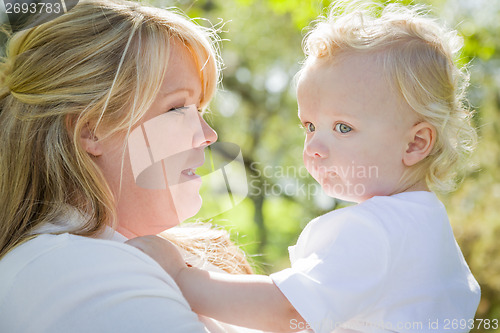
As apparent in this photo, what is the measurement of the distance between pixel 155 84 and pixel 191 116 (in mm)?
160

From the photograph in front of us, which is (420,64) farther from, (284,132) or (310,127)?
(284,132)

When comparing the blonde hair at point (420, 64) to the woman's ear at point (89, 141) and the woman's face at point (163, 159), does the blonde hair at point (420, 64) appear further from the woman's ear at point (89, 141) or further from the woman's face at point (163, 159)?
the woman's ear at point (89, 141)

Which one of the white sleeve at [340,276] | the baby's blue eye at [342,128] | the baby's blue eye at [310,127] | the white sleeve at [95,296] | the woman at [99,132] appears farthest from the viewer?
the baby's blue eye at [310,127]

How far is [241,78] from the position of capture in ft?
44.3

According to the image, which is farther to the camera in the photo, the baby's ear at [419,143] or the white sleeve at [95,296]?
the baby's ear at [419,143]

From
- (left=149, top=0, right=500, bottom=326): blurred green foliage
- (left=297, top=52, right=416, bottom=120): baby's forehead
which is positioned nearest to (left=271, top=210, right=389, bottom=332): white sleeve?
(left=297, top=52, right=416, bottom=120): baby's forehead

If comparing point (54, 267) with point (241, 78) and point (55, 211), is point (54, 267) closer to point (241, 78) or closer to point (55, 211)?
point (55, 211)

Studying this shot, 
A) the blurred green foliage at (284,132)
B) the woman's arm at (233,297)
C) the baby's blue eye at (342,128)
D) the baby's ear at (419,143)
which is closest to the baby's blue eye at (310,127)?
the baby's blue eye at (342,128)

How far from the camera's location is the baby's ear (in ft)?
5.66

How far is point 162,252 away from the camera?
4.88 ft

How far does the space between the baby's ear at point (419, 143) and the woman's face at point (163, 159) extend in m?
0.62

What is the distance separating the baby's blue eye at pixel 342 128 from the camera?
5.61ft

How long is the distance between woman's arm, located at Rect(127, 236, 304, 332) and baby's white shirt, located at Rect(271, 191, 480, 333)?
0.16ft

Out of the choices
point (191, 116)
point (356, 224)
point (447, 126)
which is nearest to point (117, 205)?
point (191, 116)
